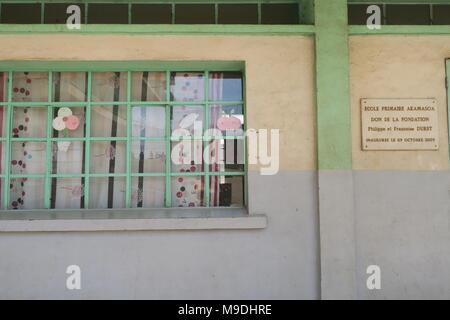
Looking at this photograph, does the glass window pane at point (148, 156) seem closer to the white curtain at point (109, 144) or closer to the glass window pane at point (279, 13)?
the white curtain at point (109, 144)

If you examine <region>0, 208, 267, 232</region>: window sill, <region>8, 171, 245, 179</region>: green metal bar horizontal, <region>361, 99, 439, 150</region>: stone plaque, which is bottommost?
<region>0, 208, 267, 232</region>: window sill

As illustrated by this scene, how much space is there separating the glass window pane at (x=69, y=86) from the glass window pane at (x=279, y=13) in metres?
1.96

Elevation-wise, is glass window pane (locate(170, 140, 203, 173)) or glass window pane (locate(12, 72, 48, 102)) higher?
glass window pane (locate(12, 72, 48, 102))

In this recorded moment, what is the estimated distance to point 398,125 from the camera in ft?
12.9

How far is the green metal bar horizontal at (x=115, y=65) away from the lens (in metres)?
3.96

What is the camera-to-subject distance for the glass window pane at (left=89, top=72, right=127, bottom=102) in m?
4.20

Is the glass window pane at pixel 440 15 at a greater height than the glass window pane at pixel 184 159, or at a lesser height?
greater

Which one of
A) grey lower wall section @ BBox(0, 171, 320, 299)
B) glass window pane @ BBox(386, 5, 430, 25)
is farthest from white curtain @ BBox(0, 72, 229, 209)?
glass window pane @ BBox(386, 5, 430, 25)

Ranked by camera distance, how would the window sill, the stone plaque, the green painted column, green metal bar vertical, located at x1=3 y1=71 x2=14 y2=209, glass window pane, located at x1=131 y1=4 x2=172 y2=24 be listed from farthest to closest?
glass window pane, located at x1=131 y1=4 x2=172 y2=24
green metal bar vertical, located at x1=3 y1=71 x2=14 y2=209
the stone plaque
the green painted column
the window sill

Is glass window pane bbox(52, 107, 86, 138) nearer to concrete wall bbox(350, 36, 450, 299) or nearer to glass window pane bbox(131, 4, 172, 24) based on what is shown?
glass window pane bbox(131, 4, 172, 24)

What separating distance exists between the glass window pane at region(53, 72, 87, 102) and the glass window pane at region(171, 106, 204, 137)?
963 millimetres

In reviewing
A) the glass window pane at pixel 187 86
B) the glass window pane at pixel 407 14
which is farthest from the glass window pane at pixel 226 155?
the glass window pane at pixel 407 14

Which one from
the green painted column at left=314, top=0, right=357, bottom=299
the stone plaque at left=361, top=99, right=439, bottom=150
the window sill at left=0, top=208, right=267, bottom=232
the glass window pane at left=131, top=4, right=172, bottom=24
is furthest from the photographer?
the glass window pane at left=131, top=4, right=172, bottom=24
